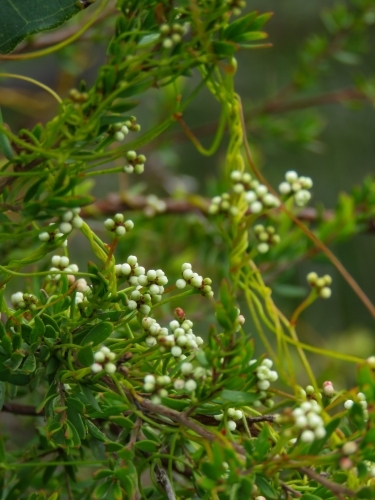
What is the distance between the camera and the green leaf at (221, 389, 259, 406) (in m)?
0.47

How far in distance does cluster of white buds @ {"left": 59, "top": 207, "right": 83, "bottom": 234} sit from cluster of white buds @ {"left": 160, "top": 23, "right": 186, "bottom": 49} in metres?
0.14

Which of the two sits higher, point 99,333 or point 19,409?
point 99,333

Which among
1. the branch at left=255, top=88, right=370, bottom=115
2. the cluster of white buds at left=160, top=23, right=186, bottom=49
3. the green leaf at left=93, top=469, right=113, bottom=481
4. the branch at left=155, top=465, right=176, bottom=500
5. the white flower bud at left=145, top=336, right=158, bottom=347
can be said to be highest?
the cluster of white buds at left=160, top=23, right=186, bottom=49

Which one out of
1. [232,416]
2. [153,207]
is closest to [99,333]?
[232,416]

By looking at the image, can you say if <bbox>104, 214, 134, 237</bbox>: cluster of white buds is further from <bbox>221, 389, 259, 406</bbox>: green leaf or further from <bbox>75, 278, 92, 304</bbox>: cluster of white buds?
<bbox>221, 389, 259, 406</bbox>: green leaf

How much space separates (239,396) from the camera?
1.56ft

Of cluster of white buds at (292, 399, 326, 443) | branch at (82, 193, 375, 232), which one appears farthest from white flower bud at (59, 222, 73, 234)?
branch at (82, 193, 375, 232)

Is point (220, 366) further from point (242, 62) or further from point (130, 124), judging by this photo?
point (242, 62)

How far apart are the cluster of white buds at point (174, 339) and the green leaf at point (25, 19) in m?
0.29

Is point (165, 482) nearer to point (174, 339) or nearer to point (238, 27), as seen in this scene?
point (174, 339)

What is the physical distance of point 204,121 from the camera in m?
2.70

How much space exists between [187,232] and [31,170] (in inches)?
33.1

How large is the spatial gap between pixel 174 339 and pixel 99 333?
66 millimetres

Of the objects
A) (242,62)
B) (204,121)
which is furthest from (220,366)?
(242,62)
